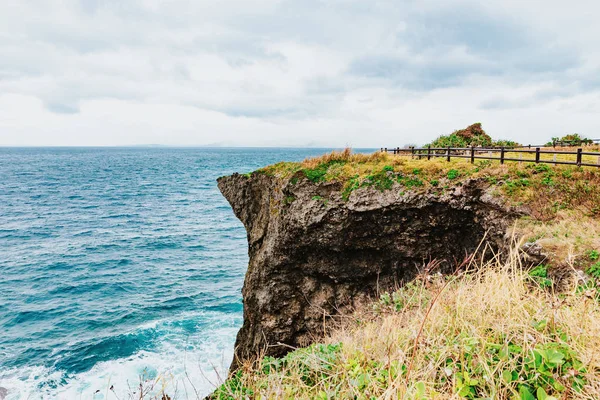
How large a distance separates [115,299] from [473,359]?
2599 centimetres

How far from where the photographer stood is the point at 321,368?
4852 millimetres

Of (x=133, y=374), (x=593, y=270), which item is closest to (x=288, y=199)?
(x=593, y=270)

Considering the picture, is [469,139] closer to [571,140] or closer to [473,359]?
[571,140]

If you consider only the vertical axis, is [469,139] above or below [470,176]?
above

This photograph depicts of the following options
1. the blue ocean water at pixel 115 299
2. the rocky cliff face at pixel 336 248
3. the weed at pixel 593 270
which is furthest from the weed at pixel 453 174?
the blue ocean water at pixel 115 299

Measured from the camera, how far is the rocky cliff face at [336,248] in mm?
14672

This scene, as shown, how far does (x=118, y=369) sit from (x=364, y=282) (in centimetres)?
1292

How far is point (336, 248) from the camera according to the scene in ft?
51.3

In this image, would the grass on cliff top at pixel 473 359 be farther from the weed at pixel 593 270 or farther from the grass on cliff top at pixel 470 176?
the grass on cliff top at pixel 470 176

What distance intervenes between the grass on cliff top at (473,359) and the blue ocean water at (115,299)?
1.91m

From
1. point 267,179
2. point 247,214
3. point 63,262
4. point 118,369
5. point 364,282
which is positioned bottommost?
point 118,369

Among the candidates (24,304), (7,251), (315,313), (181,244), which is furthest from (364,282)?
(7,251)

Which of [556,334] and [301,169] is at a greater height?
[301,169]

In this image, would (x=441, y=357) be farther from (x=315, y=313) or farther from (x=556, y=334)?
(x=315, y=313)
